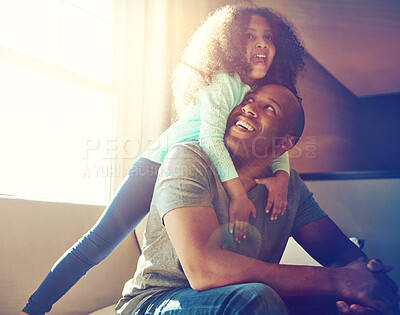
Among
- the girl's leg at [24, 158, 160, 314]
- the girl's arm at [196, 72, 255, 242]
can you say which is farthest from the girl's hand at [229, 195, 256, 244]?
the girl's leg at [24, 158, 160, 314]

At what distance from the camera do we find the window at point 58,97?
216 cm

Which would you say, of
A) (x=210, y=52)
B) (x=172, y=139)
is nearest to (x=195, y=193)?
(x=172, y=139)

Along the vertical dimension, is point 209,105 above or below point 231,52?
below

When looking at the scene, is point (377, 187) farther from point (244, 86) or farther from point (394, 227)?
point (244, 86)

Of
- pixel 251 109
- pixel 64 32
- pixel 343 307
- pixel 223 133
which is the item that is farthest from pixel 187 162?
pixel 64 32

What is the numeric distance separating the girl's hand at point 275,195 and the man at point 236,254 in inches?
1.0

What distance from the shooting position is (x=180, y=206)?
1013mm

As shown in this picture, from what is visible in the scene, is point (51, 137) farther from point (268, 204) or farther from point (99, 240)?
point (268, 204)

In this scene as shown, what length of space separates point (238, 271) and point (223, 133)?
0.51 meters

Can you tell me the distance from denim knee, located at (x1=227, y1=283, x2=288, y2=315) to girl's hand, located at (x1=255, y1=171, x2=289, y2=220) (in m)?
0.38

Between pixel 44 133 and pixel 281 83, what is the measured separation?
141 centimetres

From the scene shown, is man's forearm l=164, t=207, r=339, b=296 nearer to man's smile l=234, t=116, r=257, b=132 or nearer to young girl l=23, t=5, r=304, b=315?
young girl l=23, t=5, r=304, b=315

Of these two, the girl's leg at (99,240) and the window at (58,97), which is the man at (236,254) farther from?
the window at (58,97)

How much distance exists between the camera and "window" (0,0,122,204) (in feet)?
7.07
